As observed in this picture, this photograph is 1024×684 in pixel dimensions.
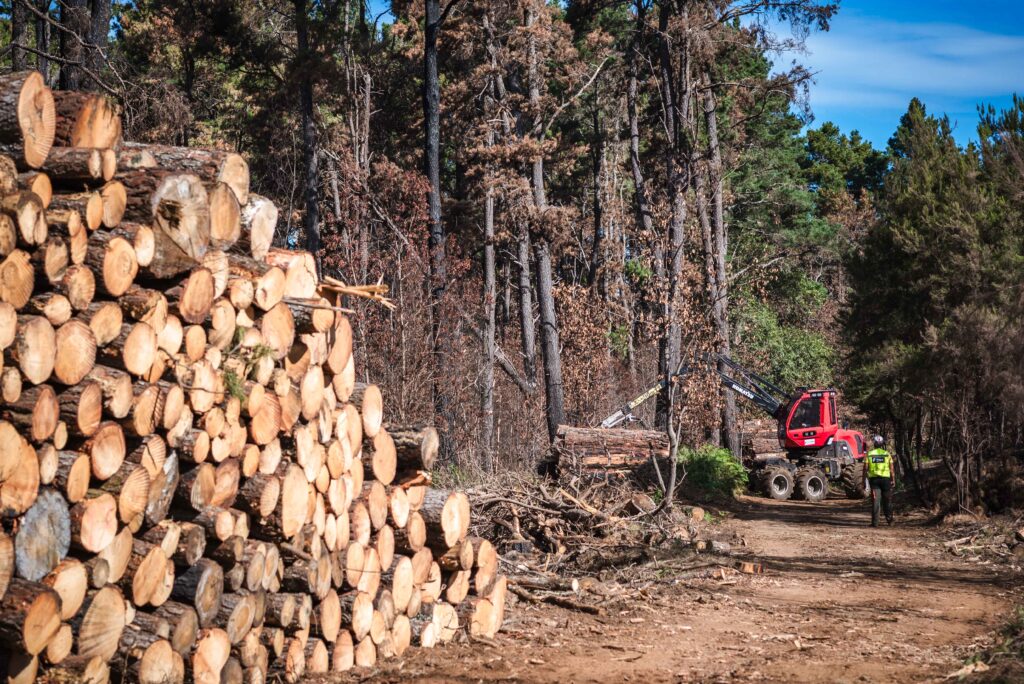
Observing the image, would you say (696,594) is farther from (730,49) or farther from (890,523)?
(730,49)

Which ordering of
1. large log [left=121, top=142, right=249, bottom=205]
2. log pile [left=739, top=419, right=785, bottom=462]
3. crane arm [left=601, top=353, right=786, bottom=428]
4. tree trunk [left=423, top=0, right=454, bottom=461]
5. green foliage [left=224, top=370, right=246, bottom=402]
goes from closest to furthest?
large log [left=121, top=142, right=249, bottom=205] → green foliage [left=224, top=370, right=246, bottom=402] → tree trunk [left=423, top=0, right=454, bottom=461] → crane arm [left=601, top=353, right=786, bottom=428] → log pile [left=739, top=419, right=785, bottom=462]

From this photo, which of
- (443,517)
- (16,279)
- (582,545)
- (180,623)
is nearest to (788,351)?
(582,545)

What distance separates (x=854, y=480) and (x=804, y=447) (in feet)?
4.62

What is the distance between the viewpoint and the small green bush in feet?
70.9

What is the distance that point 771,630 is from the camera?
29.9 ft

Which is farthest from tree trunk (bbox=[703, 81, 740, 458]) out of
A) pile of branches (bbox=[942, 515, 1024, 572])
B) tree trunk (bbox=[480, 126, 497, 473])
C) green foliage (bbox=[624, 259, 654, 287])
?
pile of branches (bbox=[942, 515, 1024, 572])

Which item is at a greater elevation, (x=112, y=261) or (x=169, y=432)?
(x=112, y=261)

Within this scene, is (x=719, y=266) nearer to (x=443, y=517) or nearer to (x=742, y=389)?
(x=742, y=389)

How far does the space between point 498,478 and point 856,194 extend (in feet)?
203

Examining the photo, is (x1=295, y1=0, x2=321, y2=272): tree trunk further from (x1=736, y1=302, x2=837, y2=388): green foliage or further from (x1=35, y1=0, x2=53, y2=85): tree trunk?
(x1=736, y1=302, x2=837, y2=388): green foliage

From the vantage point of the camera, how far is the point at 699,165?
26188 mm

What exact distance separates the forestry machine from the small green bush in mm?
784

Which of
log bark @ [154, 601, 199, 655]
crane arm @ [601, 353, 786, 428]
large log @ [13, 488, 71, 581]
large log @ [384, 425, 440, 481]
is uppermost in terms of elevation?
crane arm @ [601, 353, 786, 428]

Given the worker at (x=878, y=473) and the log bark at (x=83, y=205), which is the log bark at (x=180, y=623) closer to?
the log bark at (x=83, y=205)
